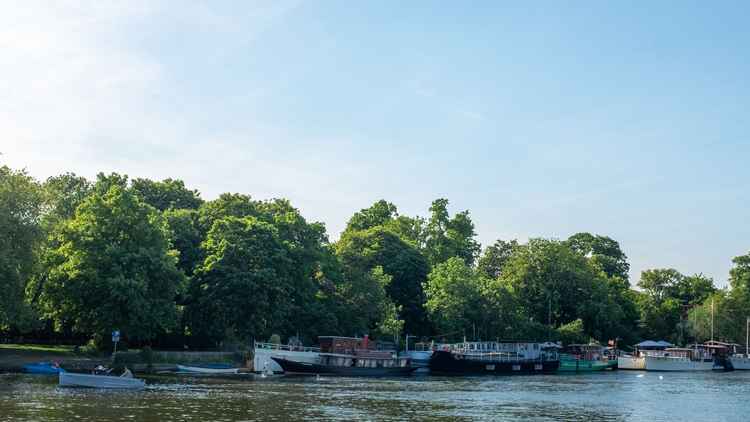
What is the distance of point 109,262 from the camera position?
268ft

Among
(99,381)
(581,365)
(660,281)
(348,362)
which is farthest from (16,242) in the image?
(660,281)

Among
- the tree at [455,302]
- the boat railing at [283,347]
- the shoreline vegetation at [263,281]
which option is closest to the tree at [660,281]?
the shoreline vegetation at [263,281]

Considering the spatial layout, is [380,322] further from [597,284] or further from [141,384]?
[141,384]

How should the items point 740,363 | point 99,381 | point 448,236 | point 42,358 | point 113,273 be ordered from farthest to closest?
point 448,236
point 740,363
point 113,273
point 42,358
point 99,381

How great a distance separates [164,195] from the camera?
5015 inches

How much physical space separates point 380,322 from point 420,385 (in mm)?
39302

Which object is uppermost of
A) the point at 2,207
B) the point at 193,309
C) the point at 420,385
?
the point at 2,207

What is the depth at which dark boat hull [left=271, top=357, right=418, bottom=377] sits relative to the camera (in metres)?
89.4

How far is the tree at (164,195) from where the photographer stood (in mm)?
126062

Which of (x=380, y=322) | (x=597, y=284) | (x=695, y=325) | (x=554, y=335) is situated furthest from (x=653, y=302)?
(x=380, y=322)

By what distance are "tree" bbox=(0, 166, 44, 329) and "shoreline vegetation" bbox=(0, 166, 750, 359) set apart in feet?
0.53

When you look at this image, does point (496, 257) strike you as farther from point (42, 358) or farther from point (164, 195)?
point (42, 358)

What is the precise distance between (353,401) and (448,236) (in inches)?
4633

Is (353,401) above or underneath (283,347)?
underneath
